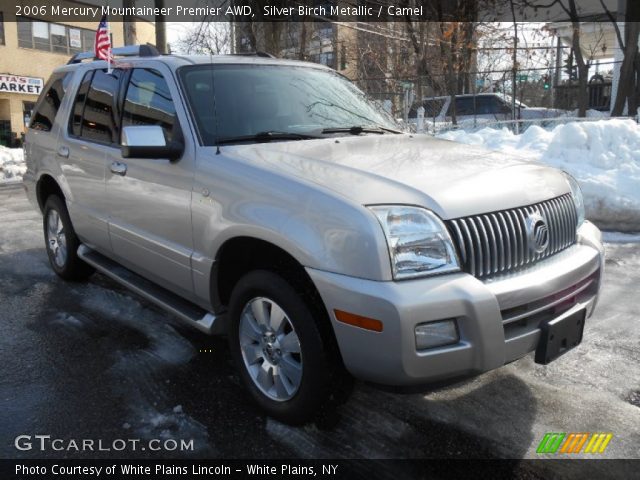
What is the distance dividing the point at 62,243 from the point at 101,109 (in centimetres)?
147

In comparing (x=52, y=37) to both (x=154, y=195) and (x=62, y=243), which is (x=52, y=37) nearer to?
(x=62, y=243)

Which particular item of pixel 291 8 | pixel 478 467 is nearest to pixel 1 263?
pixel 478 467

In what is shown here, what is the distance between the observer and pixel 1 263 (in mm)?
6098

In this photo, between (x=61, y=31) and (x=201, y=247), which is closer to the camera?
(x=201, y=247)

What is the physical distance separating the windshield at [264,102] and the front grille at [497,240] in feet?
4.53

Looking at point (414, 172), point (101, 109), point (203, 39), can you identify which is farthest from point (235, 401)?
point (203, 39)

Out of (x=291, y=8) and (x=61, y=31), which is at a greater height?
(x=61, y=31)

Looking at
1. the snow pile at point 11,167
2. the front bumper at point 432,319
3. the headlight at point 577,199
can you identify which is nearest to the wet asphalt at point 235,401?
the front bumper at point 432,319

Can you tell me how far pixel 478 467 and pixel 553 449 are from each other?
425 mm

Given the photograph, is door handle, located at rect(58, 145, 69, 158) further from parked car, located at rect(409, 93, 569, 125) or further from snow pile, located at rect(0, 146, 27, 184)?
parked car, located at rect(409, 93, 569, 125)

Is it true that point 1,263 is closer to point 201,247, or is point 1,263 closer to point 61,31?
point 201,247

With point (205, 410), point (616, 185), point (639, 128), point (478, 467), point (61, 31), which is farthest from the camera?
point (61, 31)

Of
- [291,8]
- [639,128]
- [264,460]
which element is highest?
[291,8]

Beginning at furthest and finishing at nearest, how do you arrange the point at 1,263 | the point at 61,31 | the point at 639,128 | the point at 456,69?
1. the point at 61,31
2. the point at 456,69
3. the point at 639,128
4. the point at 1,263
